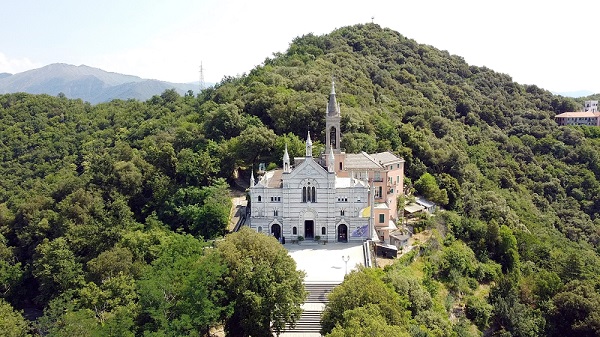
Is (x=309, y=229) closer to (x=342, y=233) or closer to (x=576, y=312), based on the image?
(x=342, y=233)

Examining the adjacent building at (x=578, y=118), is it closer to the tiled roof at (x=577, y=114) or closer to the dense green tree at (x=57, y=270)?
the tiled roof at (x=577, y=114)

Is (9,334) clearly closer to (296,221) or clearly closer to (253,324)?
(253,324)

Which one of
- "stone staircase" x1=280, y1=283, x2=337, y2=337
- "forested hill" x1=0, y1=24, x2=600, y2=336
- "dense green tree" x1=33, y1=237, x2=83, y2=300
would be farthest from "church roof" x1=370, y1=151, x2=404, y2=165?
"dense green tree" x1=33, y1=237, x2=83, y2=300

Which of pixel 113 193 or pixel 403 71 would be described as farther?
pixel 403 71

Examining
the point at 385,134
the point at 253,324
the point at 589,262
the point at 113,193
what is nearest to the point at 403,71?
the point at 385,134

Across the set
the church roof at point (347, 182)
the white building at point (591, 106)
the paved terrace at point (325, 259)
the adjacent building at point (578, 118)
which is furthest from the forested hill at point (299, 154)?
the white building at point (591, 106)

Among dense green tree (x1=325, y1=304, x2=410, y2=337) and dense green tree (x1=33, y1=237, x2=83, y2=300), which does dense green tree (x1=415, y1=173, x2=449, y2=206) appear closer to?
dense green tree (x1=325, y1=304, x2=410, y2=337)

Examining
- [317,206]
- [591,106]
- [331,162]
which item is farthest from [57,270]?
[591,106]
